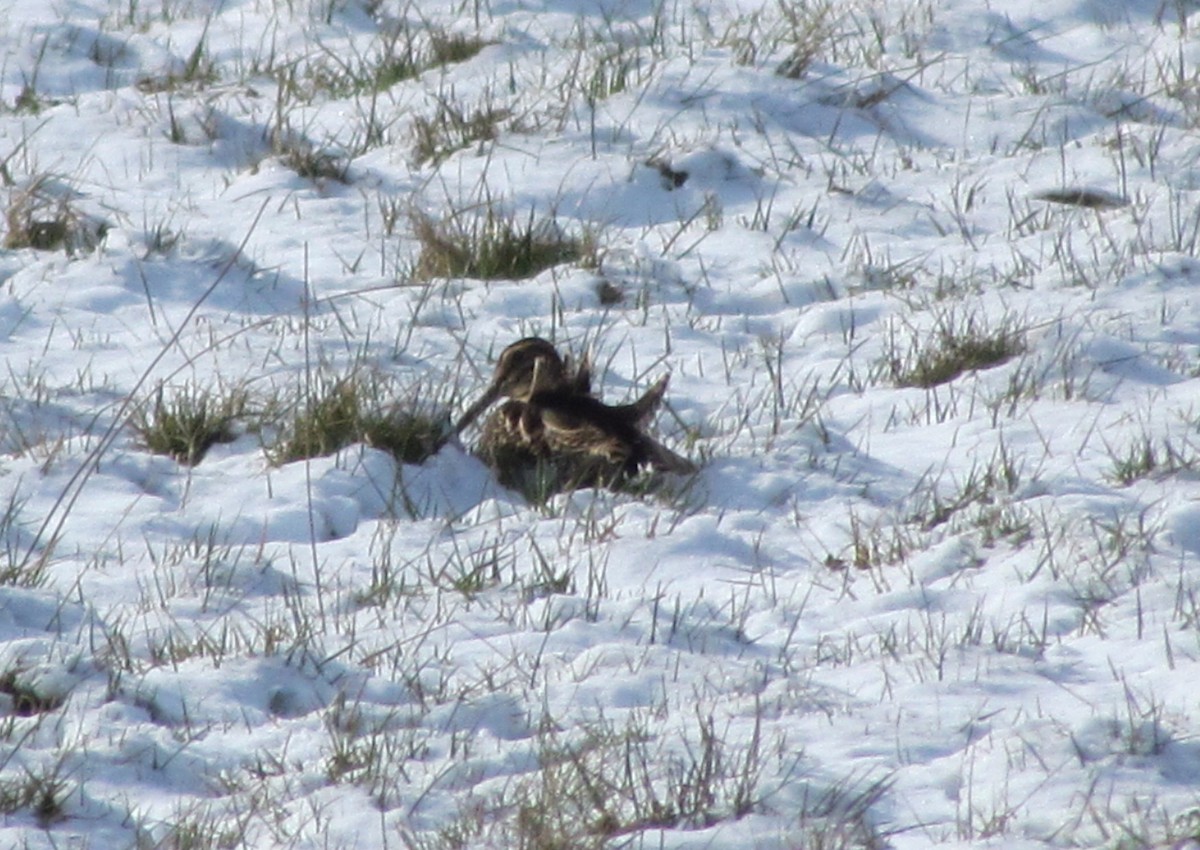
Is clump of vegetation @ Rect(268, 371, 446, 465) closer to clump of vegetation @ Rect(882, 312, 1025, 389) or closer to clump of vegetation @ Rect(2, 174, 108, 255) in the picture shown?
clump of vegetation @ Rect(882, 312, 1025, 389)

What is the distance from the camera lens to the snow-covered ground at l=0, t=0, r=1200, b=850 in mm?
4281

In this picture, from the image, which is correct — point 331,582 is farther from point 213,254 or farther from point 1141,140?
point 1141,140

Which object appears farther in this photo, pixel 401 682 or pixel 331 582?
pixel 331 582

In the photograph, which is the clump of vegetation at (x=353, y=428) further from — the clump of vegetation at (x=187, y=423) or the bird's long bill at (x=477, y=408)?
the clump of vegetation at (x=187, y=423)

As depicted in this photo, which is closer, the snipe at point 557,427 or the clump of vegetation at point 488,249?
the snipe at point 557,427

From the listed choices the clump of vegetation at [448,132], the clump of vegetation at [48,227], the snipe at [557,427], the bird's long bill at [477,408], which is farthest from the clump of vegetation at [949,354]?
the clump of vegetation at [48,227]

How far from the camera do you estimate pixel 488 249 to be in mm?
7949

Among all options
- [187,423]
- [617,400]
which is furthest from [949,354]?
[187,423]

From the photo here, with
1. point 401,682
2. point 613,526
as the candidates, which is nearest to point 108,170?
point 613,526

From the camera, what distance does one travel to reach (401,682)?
4.79 meters

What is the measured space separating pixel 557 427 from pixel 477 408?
35cm

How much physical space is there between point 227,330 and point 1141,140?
162 inches

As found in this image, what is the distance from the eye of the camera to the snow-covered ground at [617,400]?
14.0 ft

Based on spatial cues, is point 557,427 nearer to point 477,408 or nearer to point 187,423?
point 477,408
